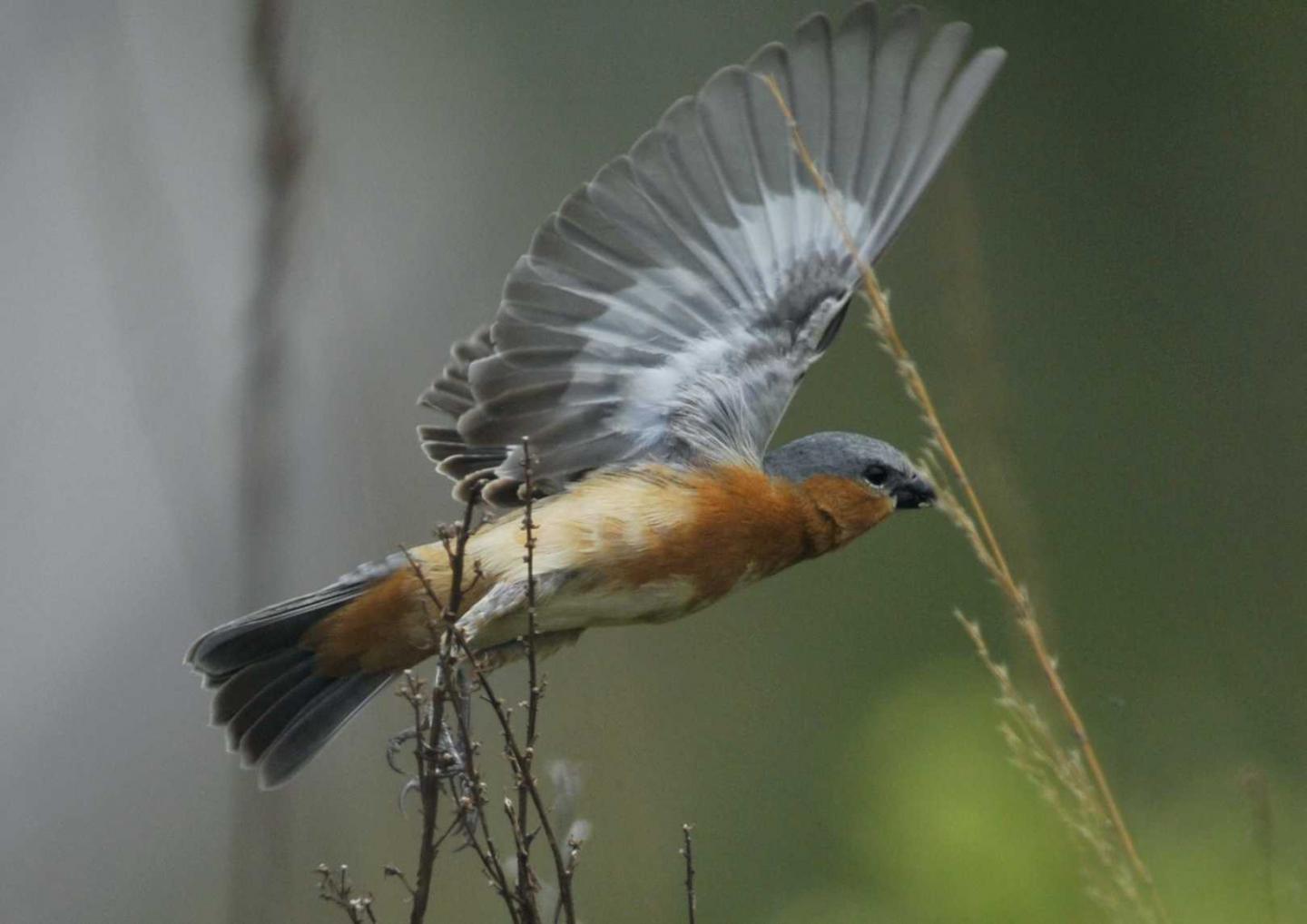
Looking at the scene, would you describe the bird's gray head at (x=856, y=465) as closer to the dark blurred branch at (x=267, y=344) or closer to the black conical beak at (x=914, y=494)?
the black conical beak at (x=914, y=494)

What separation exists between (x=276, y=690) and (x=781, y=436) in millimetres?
3438

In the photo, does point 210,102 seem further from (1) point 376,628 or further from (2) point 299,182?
(2) point 299,182

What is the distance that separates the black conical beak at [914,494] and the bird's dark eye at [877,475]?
0.04m

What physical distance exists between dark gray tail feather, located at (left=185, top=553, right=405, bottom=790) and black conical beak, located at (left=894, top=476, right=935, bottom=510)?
1315 mm

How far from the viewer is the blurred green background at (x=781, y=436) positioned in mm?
2480

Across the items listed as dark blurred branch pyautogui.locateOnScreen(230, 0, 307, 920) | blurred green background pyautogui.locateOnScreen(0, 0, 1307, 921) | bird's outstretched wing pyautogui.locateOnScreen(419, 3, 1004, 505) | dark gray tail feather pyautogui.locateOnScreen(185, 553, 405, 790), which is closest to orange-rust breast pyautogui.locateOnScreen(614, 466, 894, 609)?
bird's outstretched wing pyautogui.locateOnScreen(419, 3, 1004, 505)

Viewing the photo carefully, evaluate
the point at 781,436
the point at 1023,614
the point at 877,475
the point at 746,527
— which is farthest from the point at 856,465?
the point at 781,436

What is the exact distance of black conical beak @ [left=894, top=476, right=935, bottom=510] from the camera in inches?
159

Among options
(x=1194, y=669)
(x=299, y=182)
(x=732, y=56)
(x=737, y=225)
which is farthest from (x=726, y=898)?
(x=732, y=56)

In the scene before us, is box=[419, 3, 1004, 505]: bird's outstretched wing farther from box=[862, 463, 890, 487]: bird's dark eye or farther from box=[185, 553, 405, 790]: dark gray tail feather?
box=[185, 553, 405, 790]: dark gray tail feather

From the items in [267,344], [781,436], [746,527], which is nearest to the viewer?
[267,344]

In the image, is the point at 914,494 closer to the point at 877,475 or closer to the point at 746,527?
the point at 877,475

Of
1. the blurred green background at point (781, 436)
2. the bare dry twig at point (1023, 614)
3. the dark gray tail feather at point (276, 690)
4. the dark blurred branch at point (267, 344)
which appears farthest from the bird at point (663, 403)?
the dark blurred branch at point (267, 344)

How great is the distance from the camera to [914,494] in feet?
13.4
